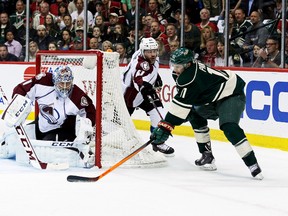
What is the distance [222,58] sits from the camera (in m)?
7.47

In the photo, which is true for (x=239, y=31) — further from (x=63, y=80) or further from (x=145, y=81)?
(x=63, y=80)

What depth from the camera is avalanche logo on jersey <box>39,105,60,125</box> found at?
550cm

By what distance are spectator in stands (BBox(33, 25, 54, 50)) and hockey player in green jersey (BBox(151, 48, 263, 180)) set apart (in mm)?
4708

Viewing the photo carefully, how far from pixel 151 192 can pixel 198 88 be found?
836 millimetres

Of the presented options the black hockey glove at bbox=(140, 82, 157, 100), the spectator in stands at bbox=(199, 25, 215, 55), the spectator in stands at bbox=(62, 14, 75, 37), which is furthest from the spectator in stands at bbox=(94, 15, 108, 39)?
the black hockey glove at bbox=(140, 82, 157, 100)

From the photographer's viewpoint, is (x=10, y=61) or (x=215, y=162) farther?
(x=10, y=61)

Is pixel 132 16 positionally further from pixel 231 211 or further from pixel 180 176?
pixel 231 211

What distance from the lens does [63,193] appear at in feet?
14.2

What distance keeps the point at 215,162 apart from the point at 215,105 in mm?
843

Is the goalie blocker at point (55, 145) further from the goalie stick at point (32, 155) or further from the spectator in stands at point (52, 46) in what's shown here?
the spectator in stands at point (52, 46)

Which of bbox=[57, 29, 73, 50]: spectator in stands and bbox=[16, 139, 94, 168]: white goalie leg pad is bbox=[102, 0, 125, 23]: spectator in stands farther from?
bbox=[16, 139, 94, 168]: white goalie leg pad

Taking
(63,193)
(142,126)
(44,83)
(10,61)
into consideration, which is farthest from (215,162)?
(10,61)

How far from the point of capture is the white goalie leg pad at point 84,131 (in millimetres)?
5168

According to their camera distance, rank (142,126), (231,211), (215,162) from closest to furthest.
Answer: (231,211) → (215,162) → (142,126)
